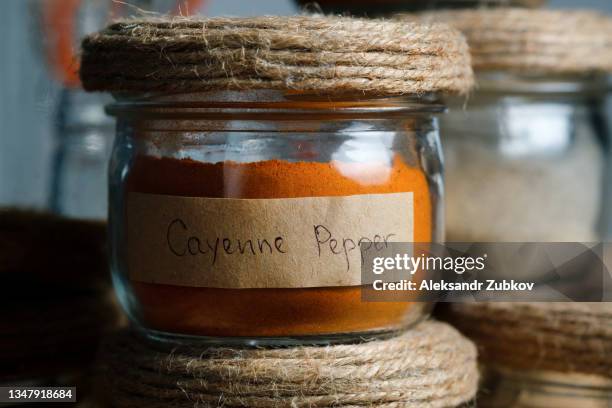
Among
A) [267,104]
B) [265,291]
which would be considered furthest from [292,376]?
[267,104]

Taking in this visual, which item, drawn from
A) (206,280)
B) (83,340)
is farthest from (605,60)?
(83,340)

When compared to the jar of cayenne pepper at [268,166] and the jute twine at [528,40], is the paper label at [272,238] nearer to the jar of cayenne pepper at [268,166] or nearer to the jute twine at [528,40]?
the jar of cayenne pepper at [268,166]

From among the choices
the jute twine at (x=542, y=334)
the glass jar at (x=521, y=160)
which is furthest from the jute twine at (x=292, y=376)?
the glass jar at (x=521, y=160)

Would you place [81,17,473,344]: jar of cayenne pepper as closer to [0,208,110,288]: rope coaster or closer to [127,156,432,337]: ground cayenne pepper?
[127,156,432,337]: ground cayenne pepper

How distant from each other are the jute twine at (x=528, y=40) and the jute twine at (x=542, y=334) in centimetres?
24

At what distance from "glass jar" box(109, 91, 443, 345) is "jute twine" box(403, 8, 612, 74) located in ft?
0.65

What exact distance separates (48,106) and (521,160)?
0.53m

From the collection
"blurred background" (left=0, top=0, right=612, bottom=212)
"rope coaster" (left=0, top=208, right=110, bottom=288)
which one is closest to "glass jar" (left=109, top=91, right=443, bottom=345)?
"rope coaster" (left=0, top=208, right=110, bottom=288)

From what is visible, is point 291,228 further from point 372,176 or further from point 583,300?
point 583,300

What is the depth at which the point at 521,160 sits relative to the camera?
0.91 m

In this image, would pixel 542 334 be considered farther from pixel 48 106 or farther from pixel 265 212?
pixel 48 106

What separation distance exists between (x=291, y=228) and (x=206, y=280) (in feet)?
0.24

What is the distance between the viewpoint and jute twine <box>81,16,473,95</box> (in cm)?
56

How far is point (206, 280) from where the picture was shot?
1.92ft
